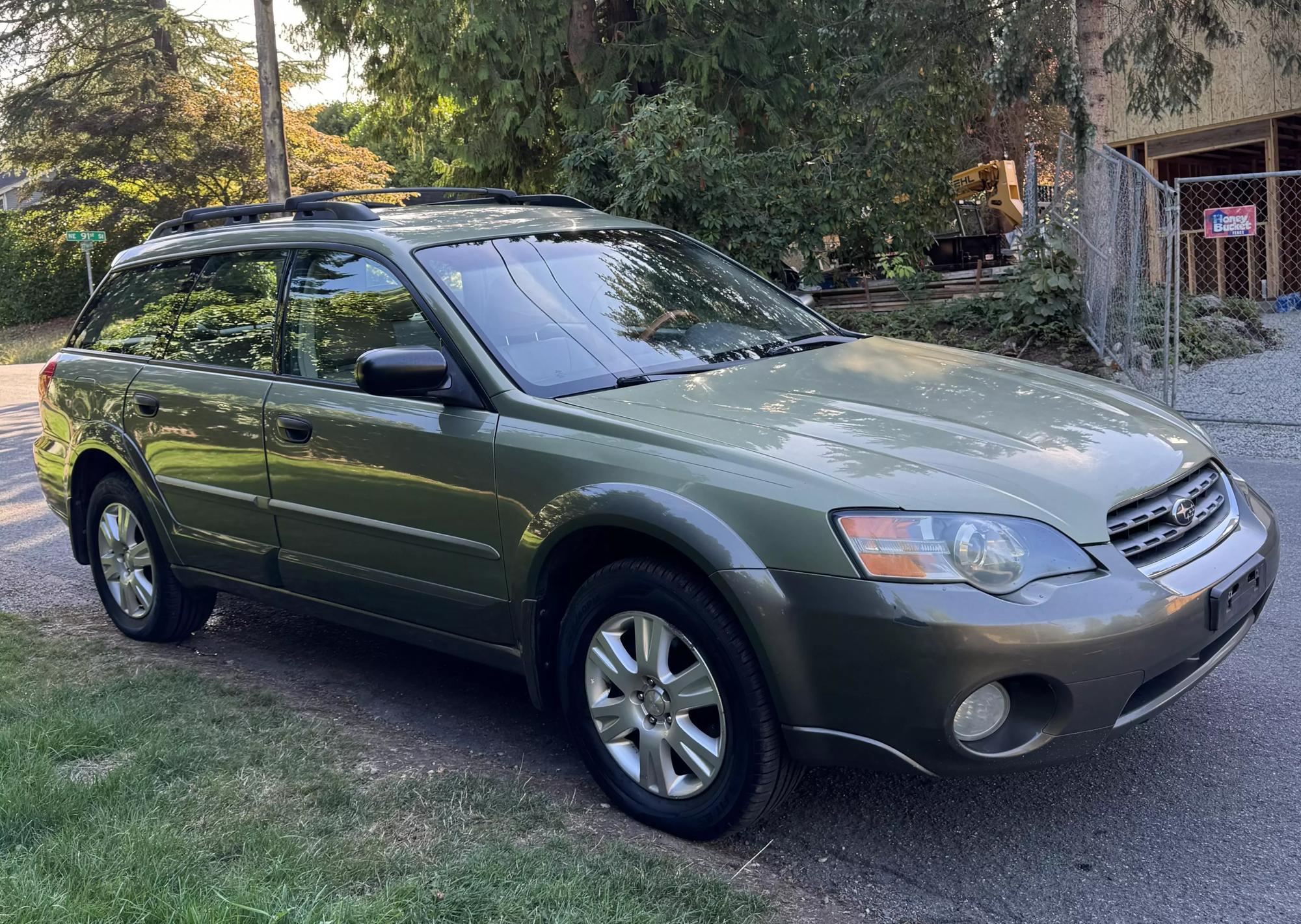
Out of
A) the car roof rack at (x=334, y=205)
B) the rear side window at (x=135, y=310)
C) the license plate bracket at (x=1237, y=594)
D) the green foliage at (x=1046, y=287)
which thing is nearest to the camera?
the license plate bracket at (x=1237, y=594)

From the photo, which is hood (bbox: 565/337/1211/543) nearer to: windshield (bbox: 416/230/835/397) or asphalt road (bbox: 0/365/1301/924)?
windshield (bbox: 416/230/835/397)

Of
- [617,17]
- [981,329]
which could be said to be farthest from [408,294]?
[617,17]

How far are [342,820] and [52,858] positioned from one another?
730mm

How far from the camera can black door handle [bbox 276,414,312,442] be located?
166 inches

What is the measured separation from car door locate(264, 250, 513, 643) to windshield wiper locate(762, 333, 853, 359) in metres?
1.14

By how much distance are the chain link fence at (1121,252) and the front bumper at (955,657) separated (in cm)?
697

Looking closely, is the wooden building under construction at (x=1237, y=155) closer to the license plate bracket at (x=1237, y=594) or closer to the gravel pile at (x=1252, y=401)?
the gravel pile at (x=1252, y=401)

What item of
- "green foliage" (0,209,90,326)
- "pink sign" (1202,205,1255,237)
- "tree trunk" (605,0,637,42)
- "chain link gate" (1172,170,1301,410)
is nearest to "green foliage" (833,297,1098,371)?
"pink sign" (1202,205,1255,237)

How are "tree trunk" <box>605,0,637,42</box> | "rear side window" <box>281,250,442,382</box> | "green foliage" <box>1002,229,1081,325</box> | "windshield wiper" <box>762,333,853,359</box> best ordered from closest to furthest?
"rear side window" <box>281,250,442,382</box> → "windshield wiper" <box>762,333,853,359</box> → "green foliage" <box>1002,229,1081,325</box> → "tree trunk" <box>605,0,637,42</box>

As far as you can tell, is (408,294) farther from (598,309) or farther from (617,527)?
(617,527)

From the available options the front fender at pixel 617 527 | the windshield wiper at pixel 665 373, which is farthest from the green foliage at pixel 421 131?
the front fender at pixel 617 527

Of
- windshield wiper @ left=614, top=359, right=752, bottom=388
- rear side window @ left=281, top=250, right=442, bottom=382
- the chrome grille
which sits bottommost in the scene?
the chrome grille

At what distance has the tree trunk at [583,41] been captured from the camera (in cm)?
1714

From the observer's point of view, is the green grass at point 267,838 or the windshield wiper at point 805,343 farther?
the windshield wiper at point 805,343
